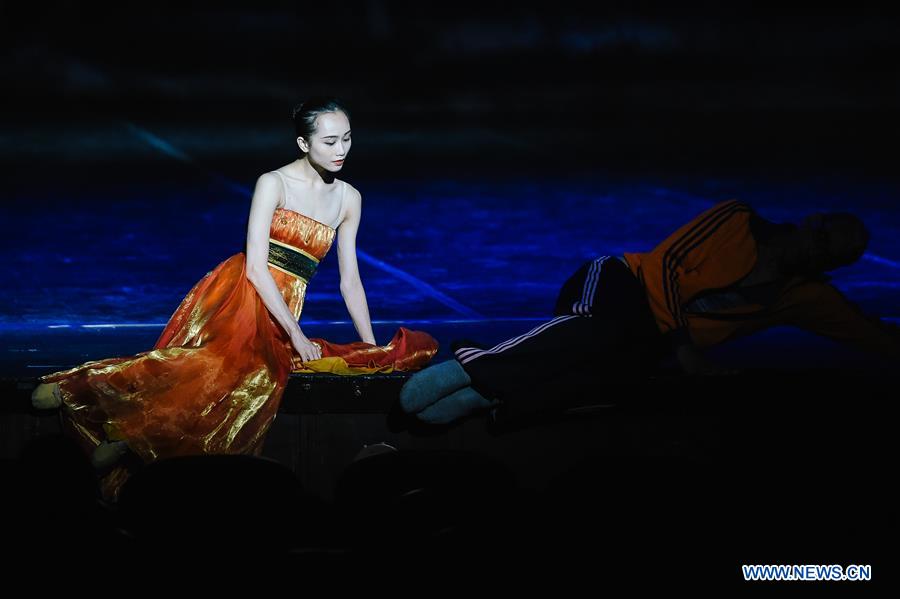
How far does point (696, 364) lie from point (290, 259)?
1.07 m

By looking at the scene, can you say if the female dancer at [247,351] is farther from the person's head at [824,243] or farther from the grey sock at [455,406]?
the person's head at [824,243]

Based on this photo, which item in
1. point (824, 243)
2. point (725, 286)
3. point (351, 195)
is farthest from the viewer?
point (351, 195)

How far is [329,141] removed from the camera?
2312 millimetres

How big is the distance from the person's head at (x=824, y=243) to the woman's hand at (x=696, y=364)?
0.91 feet

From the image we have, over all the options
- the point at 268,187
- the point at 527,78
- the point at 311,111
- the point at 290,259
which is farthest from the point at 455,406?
the point at 527,78

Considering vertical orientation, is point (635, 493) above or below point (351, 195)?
below

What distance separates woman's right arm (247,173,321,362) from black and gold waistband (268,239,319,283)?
0.08 metres

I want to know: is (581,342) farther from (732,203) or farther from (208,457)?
(208,457)

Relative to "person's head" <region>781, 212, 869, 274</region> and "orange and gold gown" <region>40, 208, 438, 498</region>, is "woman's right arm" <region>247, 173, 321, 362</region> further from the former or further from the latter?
"person's head" <region>781, 212, 869, 274</region>

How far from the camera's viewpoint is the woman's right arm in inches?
89.0

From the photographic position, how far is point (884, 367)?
A: 320 cm

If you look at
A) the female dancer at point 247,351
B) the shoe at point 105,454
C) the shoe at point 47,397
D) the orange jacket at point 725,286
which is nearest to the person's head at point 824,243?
the orange jacket at point 725,286

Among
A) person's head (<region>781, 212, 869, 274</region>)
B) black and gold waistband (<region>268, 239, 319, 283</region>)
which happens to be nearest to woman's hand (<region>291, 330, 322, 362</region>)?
black and gold waistband (<region>268, 239, 319, 283</region>)

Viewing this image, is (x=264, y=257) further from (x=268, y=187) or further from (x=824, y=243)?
(x=824, y=243)
